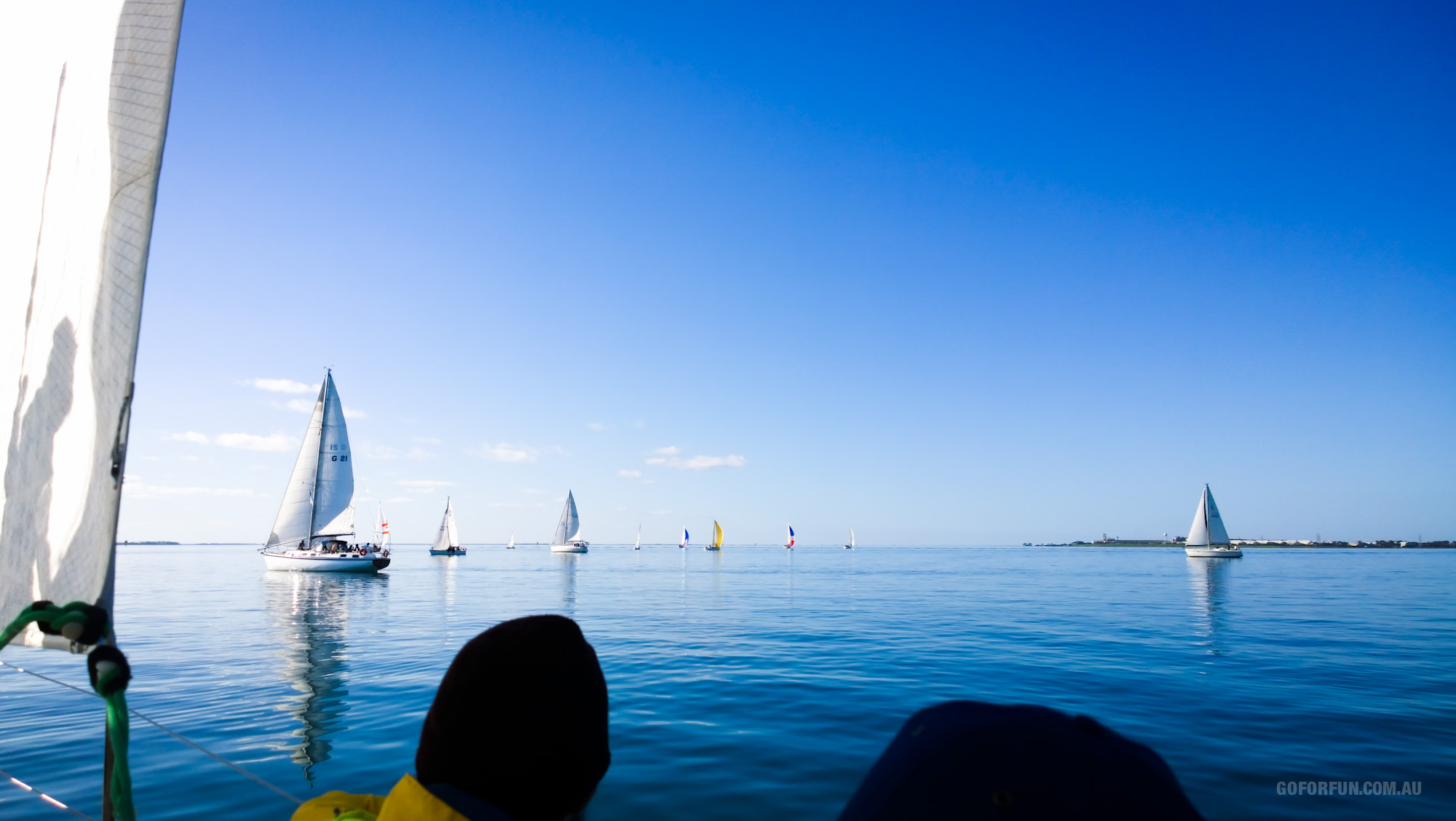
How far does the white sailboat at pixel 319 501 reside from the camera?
157 feet

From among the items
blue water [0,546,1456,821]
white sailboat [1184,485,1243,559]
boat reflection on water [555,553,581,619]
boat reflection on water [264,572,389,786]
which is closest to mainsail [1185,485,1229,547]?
white sailboat [1184,485,1243,559]

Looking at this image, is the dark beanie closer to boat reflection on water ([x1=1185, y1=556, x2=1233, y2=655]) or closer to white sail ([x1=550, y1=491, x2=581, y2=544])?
boat reflection on water ([x1=1185, y1=556, x2=1233, y2=655])

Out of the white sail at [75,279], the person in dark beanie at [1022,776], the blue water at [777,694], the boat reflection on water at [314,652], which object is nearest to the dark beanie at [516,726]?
the person in dark beanie at [1022,776]

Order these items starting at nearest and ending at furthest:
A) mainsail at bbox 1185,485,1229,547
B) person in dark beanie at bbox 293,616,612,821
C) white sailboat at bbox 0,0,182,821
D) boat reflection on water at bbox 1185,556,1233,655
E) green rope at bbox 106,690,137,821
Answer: person in dark beanie at bbox 293,616,612,821 < green rope at bbox 106,690,137,821 < white sailboat at bbox 0,0,182,821 < boat reflection on water at bbox 1185,556,1233,655 < mainsail at bbox 1185,485,1229,547

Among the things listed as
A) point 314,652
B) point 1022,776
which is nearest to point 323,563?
point 314,652

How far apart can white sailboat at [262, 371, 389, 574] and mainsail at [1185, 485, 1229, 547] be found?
3186 inches

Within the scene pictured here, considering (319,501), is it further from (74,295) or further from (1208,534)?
(1208,534)

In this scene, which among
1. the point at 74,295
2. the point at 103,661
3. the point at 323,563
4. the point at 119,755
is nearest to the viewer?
the point at 119,755

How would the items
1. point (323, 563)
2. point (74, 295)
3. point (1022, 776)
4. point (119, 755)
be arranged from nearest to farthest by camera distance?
point (1022, 776) < point (119, 755) < point (74, 295) < point (323, 563)

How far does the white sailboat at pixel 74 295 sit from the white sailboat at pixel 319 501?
5260cm

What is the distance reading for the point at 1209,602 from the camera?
2983cm

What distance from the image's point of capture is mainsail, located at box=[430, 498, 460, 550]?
90.6 m

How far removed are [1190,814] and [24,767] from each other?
39.7ft

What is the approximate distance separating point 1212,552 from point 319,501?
285ft
